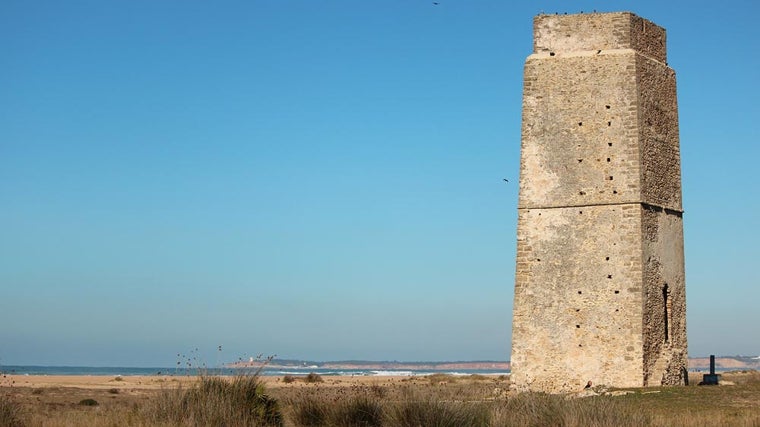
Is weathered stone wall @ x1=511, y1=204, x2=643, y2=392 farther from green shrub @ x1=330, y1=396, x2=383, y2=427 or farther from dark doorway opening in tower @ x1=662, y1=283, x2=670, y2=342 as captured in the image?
green shrub @ x1=330, y1=396, x2=383, y2=427

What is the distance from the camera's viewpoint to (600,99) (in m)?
25.2

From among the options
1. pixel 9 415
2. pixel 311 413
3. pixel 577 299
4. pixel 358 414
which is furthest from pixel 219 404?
pixel 577 299

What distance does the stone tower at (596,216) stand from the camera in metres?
24.4

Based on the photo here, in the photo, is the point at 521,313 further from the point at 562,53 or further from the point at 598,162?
the point at 562,53

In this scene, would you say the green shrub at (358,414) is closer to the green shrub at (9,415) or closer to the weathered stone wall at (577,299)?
the green shrub at (9,415)

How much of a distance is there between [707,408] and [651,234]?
6.29 meters

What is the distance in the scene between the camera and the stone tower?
24359 millimetres

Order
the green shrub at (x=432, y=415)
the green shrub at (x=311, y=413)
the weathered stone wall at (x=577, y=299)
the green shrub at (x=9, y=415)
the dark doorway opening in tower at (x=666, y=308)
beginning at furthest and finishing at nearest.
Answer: the dark doorway opening in tower at (x=666, y=308), the weathered stone wall at (x=577, y=299), the green shrub at (x=311, y=413), the green shrub at (x=432, y=415), the green shrub at (x=9, y=415)

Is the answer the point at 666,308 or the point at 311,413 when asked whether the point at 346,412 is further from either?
the point at 666,308

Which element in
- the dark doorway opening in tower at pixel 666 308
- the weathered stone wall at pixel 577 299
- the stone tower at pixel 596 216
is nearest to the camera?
the weathered stone wall at pixel 577 299

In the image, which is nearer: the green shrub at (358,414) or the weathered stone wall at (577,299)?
the green shrub at (358,414)

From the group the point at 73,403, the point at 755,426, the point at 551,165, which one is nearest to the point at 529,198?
the point at 551,165

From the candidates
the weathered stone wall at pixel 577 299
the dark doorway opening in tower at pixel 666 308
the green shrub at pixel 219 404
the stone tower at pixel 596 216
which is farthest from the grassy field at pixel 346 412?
the dark doorway opening in tower at pixel 666 308

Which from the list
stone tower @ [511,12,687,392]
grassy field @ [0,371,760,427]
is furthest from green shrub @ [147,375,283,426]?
stone tower @ [511,12,687,392]
